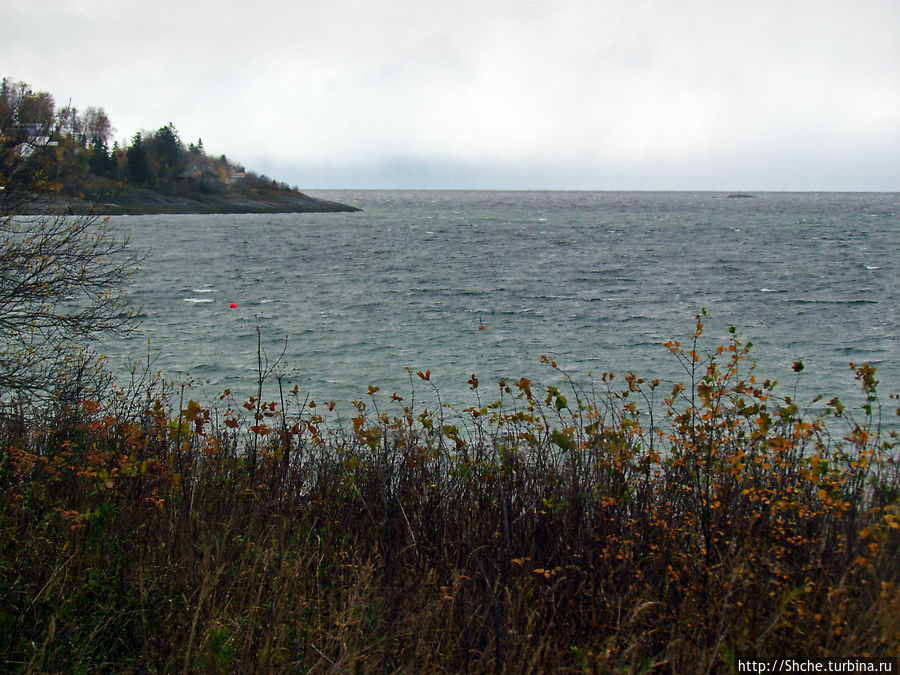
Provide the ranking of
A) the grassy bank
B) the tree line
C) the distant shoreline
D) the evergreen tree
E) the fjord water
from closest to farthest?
the grassy bank
the tree line
the fjord water
the evergreen tree
the distant shoreline

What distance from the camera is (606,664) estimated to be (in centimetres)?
326

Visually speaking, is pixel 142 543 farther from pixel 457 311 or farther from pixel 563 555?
pixel 457 311

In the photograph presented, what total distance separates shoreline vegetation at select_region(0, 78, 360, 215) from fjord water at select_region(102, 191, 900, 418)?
4151 mm

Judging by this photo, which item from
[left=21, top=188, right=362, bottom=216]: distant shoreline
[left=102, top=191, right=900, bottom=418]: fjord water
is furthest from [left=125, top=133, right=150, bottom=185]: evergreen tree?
[left=102, top=191, right=900, bottom=418]: fjord water

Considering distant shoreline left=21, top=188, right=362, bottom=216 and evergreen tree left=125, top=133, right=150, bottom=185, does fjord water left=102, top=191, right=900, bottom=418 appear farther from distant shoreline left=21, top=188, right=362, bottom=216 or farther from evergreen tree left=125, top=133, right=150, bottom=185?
distant shoreline left=21, top=188, right=362, bottom=216

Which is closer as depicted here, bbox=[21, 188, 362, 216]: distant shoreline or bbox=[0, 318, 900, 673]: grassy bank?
bbox=[0, 318, 900, 673]: grassy bank

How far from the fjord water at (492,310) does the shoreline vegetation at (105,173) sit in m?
4.15

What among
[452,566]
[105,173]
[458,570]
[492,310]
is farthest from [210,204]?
[458,570]

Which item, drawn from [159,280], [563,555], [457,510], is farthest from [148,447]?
[159,280]

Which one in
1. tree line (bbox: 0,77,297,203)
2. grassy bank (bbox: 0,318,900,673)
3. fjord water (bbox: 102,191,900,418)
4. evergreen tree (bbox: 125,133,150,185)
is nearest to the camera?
grassy bank (bbox: 0,318,900,673)

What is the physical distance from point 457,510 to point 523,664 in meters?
2.44

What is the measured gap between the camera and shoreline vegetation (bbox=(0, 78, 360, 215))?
9.40 meters

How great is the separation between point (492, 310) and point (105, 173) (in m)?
93.5

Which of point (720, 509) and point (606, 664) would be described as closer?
point (606, 664)
